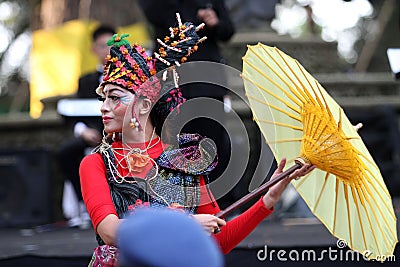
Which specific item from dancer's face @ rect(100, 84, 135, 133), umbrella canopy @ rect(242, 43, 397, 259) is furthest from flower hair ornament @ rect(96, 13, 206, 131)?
umbrella canopy @ rect(242, 43, 397, 259)

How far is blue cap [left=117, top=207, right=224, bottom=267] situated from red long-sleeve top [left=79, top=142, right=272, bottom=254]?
1.50 m

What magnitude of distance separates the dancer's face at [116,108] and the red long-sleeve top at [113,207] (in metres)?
0.09

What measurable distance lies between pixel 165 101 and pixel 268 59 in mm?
487

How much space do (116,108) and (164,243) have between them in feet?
5.83

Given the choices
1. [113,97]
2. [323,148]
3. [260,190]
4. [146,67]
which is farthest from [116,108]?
[323,148]

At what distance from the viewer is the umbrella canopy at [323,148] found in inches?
136

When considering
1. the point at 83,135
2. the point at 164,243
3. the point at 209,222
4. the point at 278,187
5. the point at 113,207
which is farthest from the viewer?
the point at 83,135

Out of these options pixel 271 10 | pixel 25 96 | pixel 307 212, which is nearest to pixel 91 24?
pixel 271 10

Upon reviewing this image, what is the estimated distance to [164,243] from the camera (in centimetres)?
168

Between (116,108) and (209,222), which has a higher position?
(116,108)

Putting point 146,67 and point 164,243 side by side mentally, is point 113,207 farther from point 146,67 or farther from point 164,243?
point 164,243

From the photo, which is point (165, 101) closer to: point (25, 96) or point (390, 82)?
point (390, 82)

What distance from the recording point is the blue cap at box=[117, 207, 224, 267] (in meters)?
1.67

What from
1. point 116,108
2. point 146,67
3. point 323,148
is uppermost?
point 146,67
